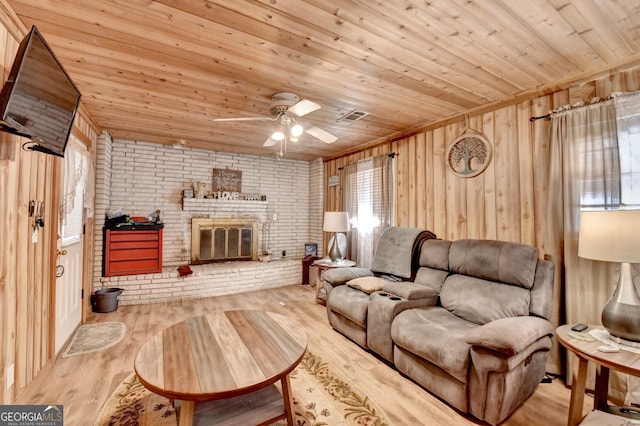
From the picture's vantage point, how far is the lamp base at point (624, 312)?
1.56 m

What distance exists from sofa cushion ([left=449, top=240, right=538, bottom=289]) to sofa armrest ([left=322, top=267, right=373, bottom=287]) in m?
1.04

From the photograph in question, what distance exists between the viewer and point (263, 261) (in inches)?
202

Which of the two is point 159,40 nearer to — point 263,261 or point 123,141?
point 123,141

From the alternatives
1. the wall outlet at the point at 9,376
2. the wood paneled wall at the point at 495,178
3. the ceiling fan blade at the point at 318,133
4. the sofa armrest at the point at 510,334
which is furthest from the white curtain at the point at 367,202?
the wall outlet at the point at 9,376

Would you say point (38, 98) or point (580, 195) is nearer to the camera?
point (38, 98)

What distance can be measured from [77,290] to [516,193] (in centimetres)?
472

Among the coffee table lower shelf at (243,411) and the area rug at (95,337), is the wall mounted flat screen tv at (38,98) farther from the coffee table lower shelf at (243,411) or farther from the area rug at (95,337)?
the area rug at (95,337)

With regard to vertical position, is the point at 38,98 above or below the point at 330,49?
below

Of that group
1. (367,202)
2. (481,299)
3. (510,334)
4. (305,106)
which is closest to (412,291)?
(481,299)

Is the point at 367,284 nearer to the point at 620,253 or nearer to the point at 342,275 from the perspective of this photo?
the point at 342,275

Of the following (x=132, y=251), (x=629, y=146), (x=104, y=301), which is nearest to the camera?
(x=629, y=146)

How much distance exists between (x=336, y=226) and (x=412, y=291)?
175cm

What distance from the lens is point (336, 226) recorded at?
4113mm

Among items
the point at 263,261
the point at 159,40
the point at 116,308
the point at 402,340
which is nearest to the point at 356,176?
the point at 263,261
